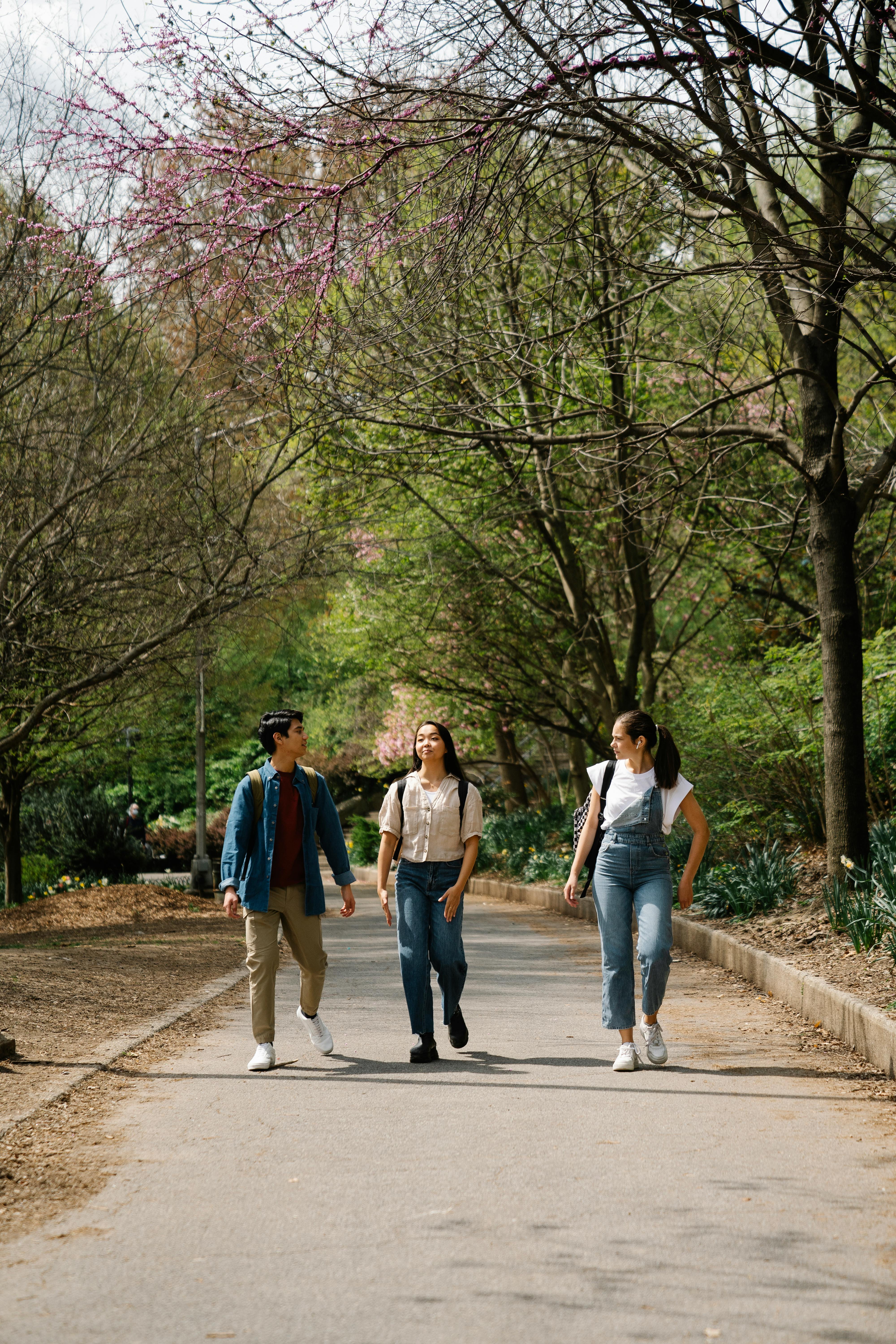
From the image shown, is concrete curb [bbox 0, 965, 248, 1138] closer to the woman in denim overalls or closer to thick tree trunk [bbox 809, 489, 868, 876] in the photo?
the woman in denim overalls

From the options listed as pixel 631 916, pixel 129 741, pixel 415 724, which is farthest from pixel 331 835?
pixel 129 741

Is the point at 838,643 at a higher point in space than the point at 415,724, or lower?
lower

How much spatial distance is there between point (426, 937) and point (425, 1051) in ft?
1.95

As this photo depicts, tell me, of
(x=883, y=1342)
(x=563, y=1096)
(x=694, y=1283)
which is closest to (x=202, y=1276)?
(x=694, y=1283)

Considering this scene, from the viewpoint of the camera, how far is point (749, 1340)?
317 centimetres

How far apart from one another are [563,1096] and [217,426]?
31.8 feet

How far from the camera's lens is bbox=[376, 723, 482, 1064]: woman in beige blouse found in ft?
22.7

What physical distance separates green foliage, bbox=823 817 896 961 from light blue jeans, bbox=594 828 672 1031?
146cm

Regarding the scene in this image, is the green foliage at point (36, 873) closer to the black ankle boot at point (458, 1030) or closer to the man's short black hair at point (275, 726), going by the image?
the man's short black hair at point (275, 726)

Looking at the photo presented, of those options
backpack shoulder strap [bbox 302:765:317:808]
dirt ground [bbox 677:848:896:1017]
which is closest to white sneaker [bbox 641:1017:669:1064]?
dirt ground [bbox 677:848:896:1017]

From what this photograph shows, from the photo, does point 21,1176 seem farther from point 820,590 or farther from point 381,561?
point 381,561

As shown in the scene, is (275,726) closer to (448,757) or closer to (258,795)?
(258,795)

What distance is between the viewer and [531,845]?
76.1 feet

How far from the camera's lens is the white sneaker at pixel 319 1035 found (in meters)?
7.21
